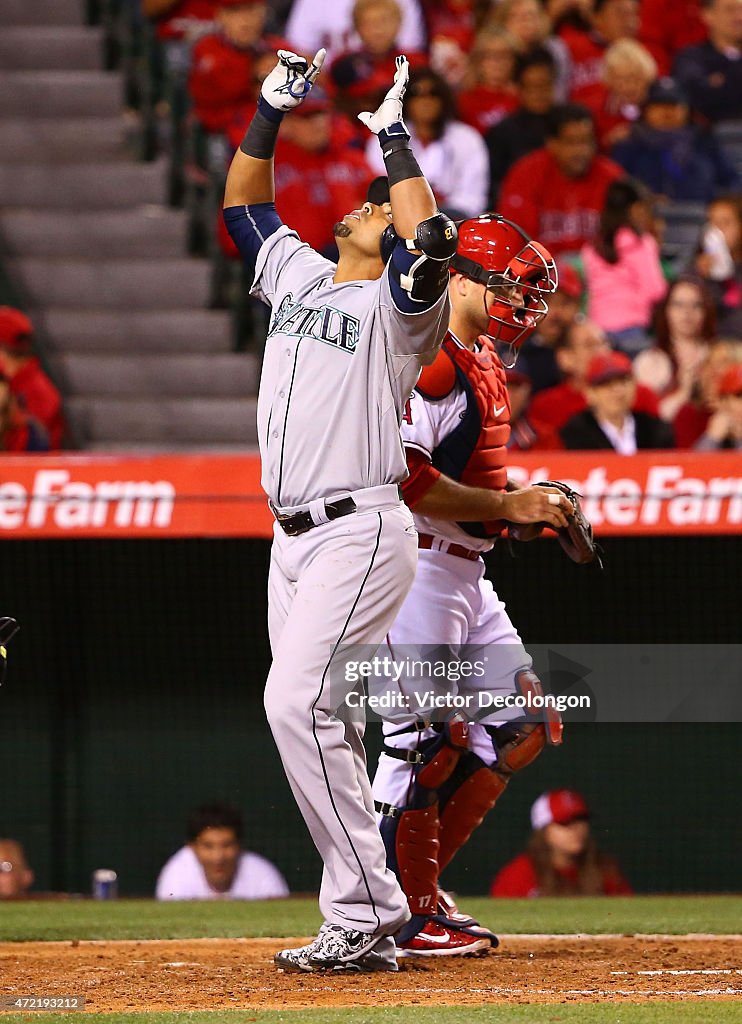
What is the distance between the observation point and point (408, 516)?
390cm

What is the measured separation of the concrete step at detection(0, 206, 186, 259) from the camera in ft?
28.3

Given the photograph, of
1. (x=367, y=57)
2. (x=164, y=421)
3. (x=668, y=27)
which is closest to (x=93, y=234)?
(x=164, y=421)

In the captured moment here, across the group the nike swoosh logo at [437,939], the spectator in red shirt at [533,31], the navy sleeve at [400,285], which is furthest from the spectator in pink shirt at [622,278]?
the navy sleeve at [400,285]

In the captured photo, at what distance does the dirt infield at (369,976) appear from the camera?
366cm

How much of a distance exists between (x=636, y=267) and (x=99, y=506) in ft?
11.5

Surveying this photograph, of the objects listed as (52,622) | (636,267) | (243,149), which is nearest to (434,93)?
(636,267)

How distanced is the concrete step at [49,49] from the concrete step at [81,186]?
831 mm

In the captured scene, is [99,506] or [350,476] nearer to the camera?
[350,476]

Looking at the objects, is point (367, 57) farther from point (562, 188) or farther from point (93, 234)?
point (93, 234)

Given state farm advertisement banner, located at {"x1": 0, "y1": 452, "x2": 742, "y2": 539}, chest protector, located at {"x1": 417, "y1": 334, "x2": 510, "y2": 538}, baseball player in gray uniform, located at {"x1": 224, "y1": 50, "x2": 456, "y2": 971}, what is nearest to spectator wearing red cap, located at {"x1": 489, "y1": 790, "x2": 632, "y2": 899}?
state farm advertisement banner, located at {"x1": 0, "y1": 452, "x2": 742, "y2": 539}

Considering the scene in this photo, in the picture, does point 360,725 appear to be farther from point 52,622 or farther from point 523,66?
point 523,66

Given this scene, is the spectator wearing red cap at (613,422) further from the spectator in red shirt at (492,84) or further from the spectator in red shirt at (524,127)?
the spectator in red shirt at (492,84)

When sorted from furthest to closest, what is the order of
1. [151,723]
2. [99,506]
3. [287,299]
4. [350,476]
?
1. [151,723]
2. [99,506]
3. [287,299]
4. [350,476]

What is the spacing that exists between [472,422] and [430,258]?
767 millimetres
